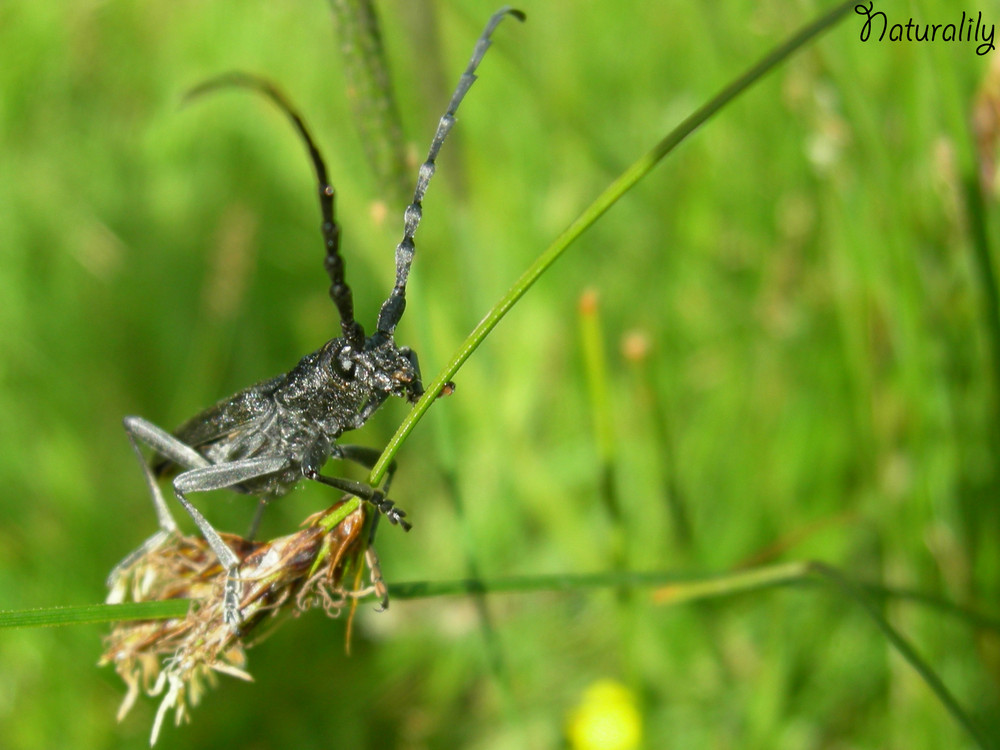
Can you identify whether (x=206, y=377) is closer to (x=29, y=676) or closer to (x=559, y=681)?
(x=29, y=676)

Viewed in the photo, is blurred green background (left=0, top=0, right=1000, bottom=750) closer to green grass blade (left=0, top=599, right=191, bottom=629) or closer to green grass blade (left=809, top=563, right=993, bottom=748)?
green grass blade (left=809, top=563, right=993, bottom=748)

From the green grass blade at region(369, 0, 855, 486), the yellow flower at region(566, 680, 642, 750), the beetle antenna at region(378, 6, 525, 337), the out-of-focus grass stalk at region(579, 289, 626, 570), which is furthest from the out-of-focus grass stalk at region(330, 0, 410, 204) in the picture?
the yellow flower at region(566, 680, 642, 750)

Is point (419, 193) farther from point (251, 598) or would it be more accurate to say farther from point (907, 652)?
point (907, 652)

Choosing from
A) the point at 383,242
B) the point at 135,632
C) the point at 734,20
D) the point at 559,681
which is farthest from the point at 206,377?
the point at 734,20

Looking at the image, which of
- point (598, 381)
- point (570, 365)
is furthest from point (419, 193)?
point (570, 365)

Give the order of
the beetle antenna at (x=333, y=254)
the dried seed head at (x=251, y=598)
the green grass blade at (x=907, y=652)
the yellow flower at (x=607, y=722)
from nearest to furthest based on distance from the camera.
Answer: the dried seed head at (x=251, y=598) → the green grass blade at (x=907, y=652) → the beetle antenna at (x=333, y=254) → the yellow flower at (x=607, y=722)

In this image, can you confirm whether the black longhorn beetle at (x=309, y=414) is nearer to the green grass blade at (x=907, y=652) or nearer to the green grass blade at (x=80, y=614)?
the green grass blade at (x=80, y=614)

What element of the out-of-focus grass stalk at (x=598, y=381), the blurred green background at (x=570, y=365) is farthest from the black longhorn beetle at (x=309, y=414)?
the out-of-focus grass stalk at (x=598, y=381)
